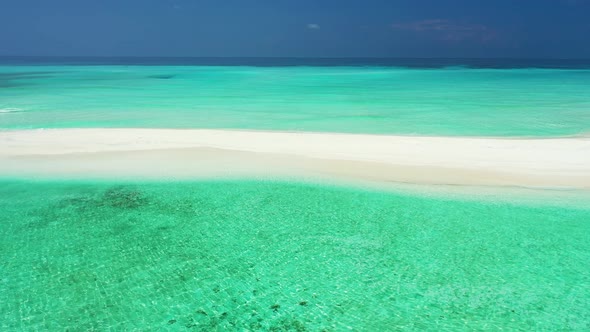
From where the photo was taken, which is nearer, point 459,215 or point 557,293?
point 557,293

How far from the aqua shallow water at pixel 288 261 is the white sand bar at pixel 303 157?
1306 mm

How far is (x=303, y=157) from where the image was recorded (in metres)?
10.4

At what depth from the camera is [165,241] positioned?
6059 mm

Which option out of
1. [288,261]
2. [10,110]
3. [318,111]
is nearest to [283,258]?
[288,261]

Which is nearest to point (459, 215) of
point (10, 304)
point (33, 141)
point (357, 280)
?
point (357, 280)

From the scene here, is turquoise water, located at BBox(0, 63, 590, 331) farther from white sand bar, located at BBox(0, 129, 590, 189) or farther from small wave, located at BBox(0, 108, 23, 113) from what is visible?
small wave, located at BBox(0, 108, 23, 113)

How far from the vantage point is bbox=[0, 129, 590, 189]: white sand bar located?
29.3 feet

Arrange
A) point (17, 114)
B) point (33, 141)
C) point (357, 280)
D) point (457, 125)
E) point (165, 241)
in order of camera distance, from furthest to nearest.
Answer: point (17, 114) < point (457, 125) < point (33, 141) < point (165, 241) < point (357, 280)

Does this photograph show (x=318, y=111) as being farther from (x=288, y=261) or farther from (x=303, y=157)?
(x=288, y=261)

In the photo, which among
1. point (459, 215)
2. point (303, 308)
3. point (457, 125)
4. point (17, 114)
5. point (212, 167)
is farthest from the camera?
point (17, 114)

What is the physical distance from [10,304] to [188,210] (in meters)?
2.96

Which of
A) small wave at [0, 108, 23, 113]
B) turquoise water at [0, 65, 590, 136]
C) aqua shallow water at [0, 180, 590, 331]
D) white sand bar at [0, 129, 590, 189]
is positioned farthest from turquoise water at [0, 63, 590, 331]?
small wave at [0, 108, 23, 113]

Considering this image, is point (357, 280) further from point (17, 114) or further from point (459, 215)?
point (17, 114)

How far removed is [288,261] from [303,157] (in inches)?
201
